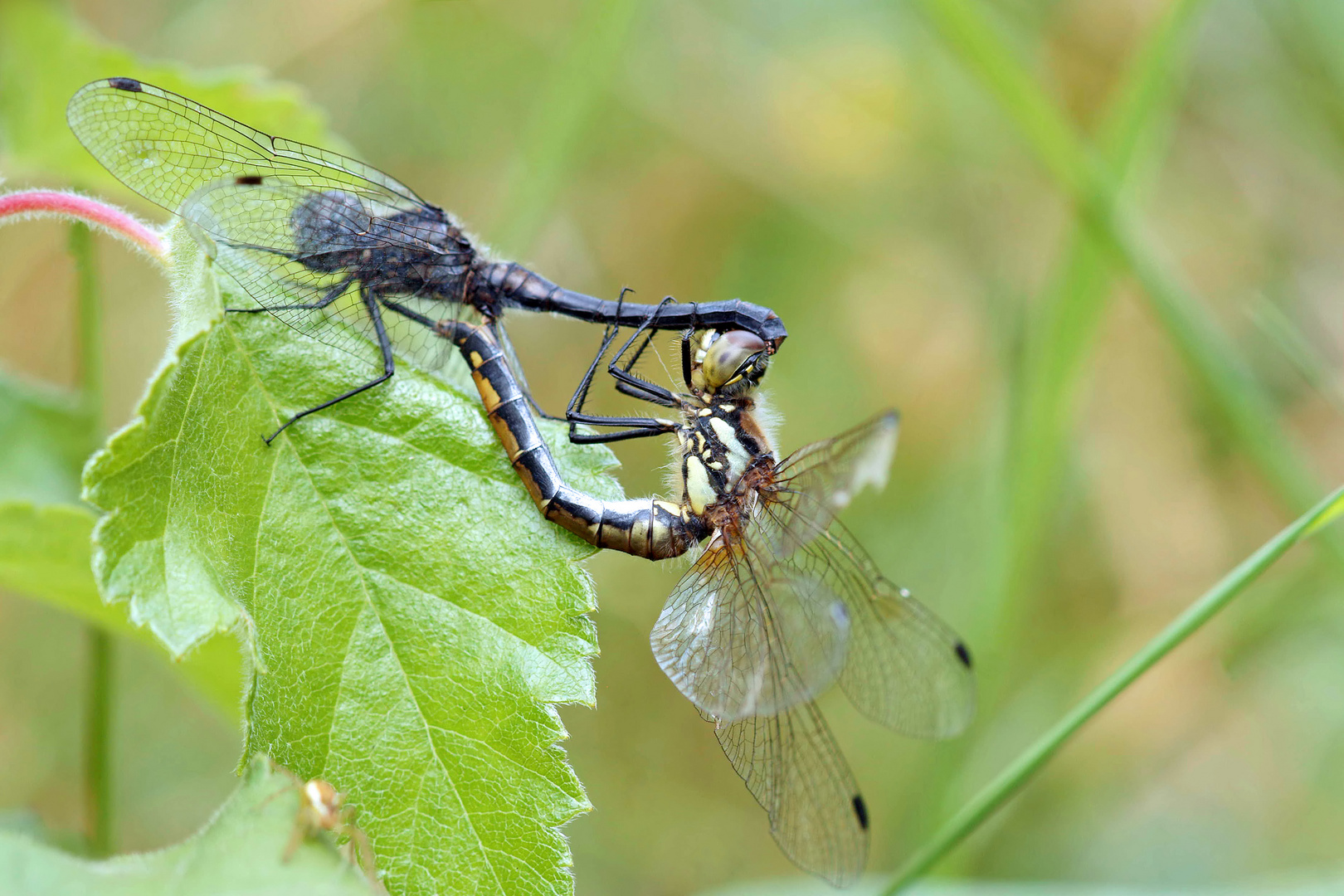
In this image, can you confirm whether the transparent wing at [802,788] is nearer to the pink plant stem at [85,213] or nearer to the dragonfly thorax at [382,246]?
the dragonfly thorax at [382,246]

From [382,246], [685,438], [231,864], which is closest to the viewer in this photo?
[231,864]

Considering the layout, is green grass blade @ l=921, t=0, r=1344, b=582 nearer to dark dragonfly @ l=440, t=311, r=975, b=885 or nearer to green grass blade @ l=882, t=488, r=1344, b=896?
green grass blade @ l=882, t=488, r=1344, b=896

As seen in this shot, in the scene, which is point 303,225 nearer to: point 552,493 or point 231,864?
point 552,493

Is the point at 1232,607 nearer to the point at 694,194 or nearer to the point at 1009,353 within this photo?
the point at 1009,353

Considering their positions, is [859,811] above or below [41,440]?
above

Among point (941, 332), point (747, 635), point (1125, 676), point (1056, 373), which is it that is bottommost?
point (747, 635)

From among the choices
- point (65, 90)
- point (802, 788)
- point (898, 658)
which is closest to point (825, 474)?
point (898, 658)

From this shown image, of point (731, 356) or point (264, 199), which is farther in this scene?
point (731, 356)
